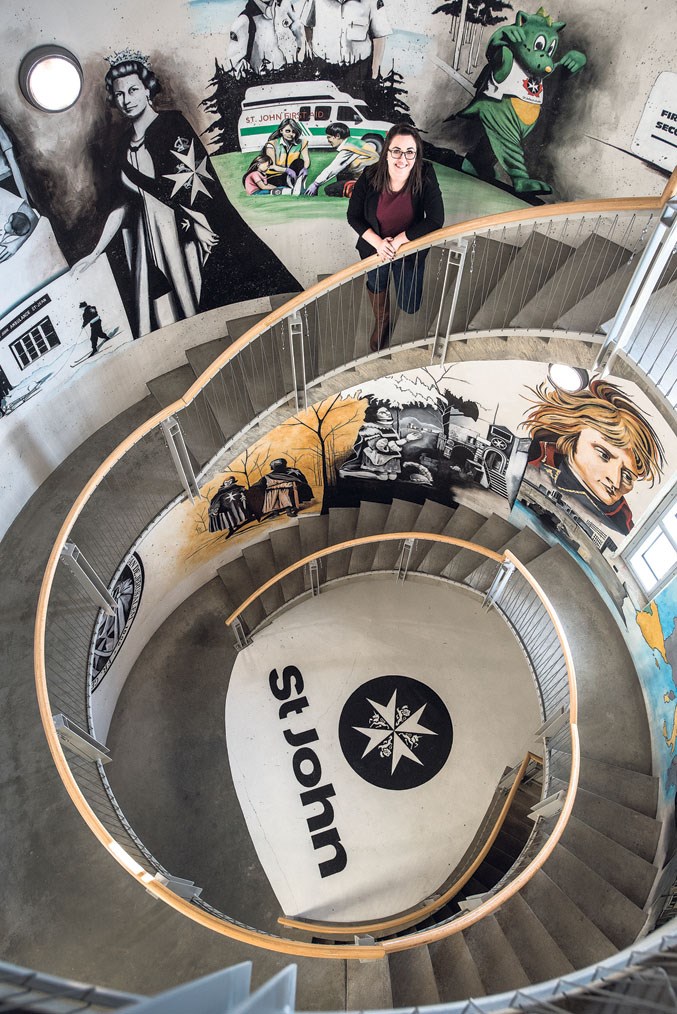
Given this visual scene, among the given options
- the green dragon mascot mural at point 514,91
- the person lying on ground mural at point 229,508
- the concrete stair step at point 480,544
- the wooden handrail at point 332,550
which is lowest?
the concrete stair step at point 480,544

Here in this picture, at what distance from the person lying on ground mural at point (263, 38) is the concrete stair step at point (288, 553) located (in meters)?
7.04

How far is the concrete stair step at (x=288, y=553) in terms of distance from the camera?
38.5ft

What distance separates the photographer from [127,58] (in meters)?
7.41

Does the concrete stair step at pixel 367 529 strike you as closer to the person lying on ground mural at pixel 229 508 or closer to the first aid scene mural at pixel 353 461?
the first aid scene mural at pixel 353 461

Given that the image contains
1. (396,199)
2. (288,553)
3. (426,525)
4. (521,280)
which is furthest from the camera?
(288,553)

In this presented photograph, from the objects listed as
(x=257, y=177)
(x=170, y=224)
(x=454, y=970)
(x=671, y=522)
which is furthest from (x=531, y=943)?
(x=257, y=177)

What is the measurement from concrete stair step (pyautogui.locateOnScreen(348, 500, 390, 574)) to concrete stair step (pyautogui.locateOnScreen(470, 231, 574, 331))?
15.6 ft

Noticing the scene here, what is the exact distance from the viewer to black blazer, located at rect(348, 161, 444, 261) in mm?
7039

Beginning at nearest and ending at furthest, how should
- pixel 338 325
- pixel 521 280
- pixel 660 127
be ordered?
1. pixel 660 127
2. pixel 521 280
3. pixel 338 325

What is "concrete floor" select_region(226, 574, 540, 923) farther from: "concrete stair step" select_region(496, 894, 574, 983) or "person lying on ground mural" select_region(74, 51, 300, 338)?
"person lying on ground mural" select_region(74, 51, 300, 338)

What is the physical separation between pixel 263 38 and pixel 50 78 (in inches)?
94.1

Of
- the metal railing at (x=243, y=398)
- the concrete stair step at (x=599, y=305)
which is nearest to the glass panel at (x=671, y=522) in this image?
the metal railing at (x=243, y=398)

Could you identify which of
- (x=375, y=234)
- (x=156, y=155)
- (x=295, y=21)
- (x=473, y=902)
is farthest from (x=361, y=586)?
(x=295, y=21)

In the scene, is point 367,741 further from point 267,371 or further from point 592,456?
point 267,371
